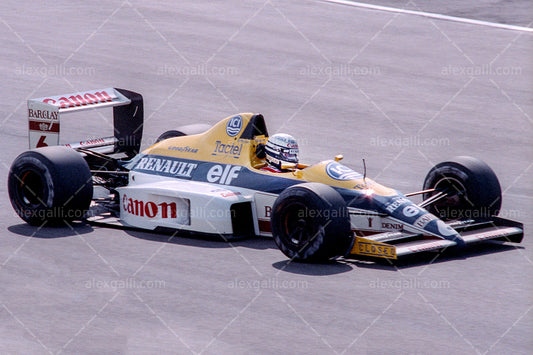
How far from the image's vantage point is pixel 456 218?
11344 mm

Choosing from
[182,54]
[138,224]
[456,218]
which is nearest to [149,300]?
[138,224]

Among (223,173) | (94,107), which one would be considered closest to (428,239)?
(223,173)

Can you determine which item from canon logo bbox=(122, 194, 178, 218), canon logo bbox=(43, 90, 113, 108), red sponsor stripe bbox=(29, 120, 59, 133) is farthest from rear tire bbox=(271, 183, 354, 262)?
canon logo bbox=(43, 90, 113, 108)

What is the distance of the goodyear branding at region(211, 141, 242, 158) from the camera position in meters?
11.5

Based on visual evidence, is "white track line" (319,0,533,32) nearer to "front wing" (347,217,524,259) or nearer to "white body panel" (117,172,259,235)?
"front wing" (347,217,524,259)

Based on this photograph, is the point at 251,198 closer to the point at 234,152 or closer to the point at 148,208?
the point at 234,152

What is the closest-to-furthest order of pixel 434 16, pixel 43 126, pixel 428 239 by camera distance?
pixel 428 239 < pixel 43 126 < pixel 434 16

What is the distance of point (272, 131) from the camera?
16953 millimetres

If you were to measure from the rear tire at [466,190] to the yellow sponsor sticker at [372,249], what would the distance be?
187 centimetres

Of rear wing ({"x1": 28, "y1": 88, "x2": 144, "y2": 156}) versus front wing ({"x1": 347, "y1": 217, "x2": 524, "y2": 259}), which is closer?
front wing ({"x1": 347, "y1": 217, "x2": 524, "y2": 259})

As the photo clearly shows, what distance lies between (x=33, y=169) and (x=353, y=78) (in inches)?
403

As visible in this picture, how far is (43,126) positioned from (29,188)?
126 cm

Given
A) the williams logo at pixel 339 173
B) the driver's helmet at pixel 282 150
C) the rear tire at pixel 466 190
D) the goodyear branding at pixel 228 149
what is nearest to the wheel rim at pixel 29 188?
the goodyear branding at pixel 228 149

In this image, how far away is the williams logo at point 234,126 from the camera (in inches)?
458
